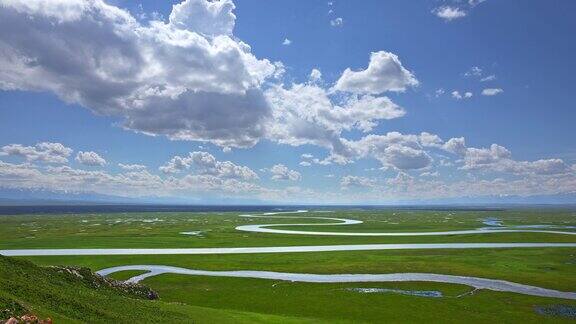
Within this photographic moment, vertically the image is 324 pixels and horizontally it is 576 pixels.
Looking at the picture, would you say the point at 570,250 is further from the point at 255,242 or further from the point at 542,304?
the point at 255,242

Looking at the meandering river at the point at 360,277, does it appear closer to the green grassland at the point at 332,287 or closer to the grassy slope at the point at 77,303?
the green grassland at the point at 332,287

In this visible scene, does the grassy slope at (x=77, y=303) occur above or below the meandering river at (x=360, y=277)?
above

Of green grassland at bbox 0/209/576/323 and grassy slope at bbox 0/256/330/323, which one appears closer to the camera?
grassy slope at bbox 0/256/330/323

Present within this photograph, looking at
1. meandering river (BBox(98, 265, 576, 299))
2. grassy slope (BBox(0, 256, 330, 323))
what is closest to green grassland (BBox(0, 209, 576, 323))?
grassy slope (BBox(0, 256, 330, 323))

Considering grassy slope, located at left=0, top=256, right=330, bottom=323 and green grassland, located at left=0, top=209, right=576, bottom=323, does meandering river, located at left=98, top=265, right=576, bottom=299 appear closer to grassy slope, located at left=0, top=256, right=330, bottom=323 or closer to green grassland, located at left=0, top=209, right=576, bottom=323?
green grassland, located at left=0, top=209, right=576, bottom=323

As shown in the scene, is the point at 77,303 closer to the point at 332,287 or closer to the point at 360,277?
the point at 332,287

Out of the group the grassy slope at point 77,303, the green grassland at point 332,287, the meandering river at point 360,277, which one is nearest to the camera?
the grassy slope at point 77,303

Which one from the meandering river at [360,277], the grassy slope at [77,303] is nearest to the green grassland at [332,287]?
the grassy slope at [77,303]

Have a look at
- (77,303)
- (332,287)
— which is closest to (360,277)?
(332,287)

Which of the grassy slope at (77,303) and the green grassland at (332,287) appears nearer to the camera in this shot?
the grassy slope at (77,303)
